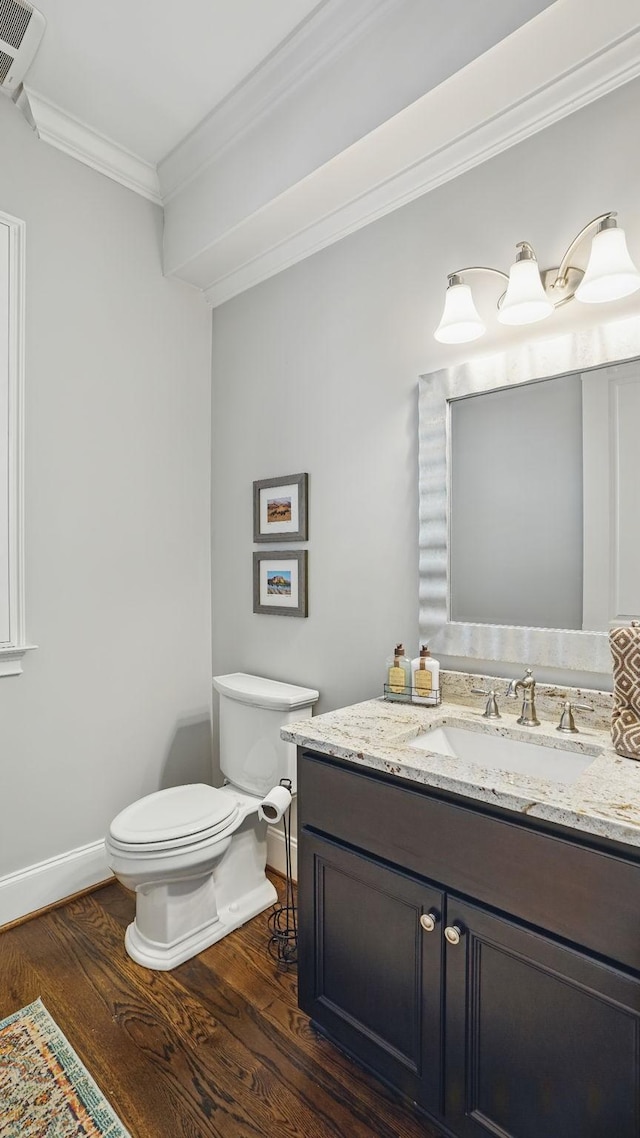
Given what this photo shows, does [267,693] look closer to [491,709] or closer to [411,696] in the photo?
[411,696]

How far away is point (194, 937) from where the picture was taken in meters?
1.86

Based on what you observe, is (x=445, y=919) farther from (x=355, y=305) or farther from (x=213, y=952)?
(x=355, y=305)

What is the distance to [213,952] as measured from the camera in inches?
72.8

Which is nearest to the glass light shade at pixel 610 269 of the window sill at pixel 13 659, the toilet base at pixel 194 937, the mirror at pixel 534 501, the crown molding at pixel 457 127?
the mirror at pixel 534 501

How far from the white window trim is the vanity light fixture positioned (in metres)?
1.44

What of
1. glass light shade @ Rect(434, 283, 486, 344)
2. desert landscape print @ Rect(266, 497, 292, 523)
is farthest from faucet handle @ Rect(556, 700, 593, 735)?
desert landscape print @ Rect(266, 497, 292, 523)

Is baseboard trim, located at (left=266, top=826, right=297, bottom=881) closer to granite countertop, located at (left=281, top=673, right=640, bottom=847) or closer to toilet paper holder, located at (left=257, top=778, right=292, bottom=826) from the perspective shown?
toilet paper holder, located at (left=257, top=778, right=292, bottom=826)

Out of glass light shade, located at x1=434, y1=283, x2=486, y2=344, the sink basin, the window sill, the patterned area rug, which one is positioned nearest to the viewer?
the patterned area rug

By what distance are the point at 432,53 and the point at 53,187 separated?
4.63 feet

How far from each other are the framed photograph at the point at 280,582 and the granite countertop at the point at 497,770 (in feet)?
2.06

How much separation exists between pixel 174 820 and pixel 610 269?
1914mm

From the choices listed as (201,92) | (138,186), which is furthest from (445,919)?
(138,186)

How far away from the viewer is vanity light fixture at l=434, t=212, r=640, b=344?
133cm

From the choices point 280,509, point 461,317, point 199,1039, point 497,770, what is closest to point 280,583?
point 280,509
